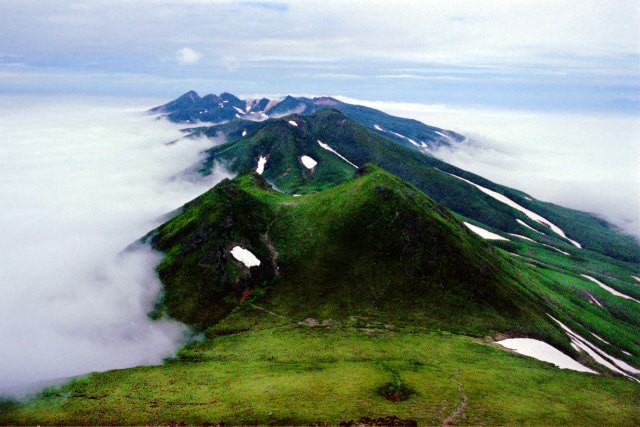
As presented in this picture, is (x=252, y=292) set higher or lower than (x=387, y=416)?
lower

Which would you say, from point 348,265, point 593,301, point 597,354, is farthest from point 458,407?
point 593,301

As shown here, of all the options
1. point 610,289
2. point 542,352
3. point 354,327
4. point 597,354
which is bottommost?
point 610,289

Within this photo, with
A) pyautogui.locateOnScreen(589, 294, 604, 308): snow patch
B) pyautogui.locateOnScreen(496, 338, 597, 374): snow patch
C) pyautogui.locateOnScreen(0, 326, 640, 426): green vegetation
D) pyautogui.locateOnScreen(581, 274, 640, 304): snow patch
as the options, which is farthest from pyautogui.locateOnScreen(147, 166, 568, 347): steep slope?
pyautogui.locateOnScreen(581, 274, 640, 304): snow patch

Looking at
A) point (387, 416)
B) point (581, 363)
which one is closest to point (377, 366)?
point (387, 416)

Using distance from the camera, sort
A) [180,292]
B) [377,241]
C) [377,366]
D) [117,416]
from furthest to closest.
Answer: [377,241]
[180,292]
[377,366]
[117,416]

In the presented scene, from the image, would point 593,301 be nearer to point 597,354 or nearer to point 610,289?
point 610,289

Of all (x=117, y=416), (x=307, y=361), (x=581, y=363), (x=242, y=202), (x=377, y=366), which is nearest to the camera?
(x=117, y=416)

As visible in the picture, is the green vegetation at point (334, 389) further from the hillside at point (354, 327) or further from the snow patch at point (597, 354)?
the snow patch at point (597, 354)

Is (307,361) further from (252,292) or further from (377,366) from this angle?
(252,292)
